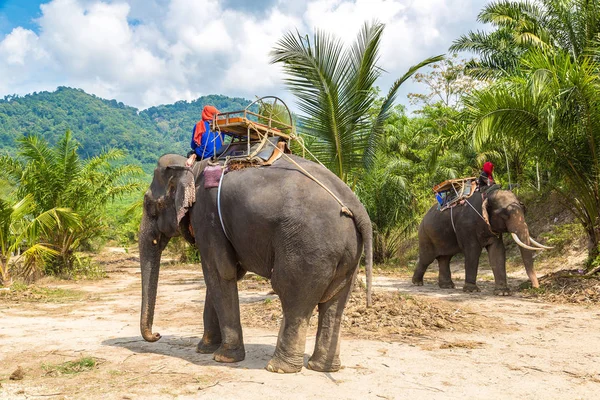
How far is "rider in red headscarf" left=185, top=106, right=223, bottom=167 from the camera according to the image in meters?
6.33

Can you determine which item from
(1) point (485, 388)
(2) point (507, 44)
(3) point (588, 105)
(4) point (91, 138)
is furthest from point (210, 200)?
(4) point (91, 138)

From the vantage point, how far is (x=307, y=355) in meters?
6.04

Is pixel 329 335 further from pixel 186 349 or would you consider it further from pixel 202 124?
pixel 202 124

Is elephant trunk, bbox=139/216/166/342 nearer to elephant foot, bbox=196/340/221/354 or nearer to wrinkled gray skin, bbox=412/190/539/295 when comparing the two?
elephant foot, bbox=196/340/221/354

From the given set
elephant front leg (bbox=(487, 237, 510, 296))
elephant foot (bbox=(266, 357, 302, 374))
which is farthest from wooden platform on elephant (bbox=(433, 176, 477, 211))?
elephant foot (bbox=(266, 357, 302, 374))

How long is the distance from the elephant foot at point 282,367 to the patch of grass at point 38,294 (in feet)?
25.3

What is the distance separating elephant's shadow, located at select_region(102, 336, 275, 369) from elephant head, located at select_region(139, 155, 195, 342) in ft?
0.66

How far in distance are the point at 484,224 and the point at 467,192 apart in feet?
3.24

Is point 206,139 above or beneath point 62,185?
beneath

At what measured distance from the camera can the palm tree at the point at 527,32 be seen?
13156 millimetres

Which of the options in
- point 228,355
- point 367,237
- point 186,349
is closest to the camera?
point 367,237

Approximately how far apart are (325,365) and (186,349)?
184 centimetres

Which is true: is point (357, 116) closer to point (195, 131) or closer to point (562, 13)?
point (195, 131)

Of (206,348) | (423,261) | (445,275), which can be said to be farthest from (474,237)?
(206,348)
